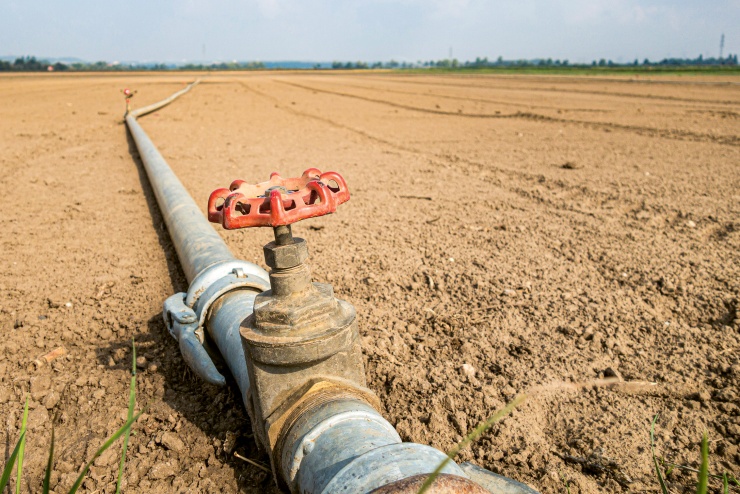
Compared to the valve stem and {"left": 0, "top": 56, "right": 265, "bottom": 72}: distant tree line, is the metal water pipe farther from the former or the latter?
{"left": 0, "top": 56, "right": 265, "bottom": 72}: distant tree line

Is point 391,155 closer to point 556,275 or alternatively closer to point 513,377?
point 556,275

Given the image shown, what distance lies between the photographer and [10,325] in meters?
2.48

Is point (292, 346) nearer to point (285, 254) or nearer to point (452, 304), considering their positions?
point (285, 254)

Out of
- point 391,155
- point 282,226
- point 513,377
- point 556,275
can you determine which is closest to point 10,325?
point 282,226

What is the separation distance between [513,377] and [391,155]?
455 centimetres

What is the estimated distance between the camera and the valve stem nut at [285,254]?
138cm

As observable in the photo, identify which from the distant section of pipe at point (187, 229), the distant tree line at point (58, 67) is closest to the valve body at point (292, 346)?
the distant section of pipe at point (187, 229)

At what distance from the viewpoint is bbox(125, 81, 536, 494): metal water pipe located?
1.04 m

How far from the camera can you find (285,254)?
1.39 metres

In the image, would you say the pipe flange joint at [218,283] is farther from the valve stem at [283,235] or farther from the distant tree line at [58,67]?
the distant tree line at [58,67]

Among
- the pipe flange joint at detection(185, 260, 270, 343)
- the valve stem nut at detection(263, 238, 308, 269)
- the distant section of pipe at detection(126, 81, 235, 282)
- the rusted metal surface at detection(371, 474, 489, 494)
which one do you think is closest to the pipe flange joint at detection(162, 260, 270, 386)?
the pipe flange joint at detection(185, 260, 270, 343)

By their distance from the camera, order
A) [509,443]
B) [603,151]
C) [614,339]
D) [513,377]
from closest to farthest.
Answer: [509,443] → [513,377] → [614,339] → [603,151]

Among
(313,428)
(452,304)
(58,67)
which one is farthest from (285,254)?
(58,67)

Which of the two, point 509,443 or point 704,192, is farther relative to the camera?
point 704,192
